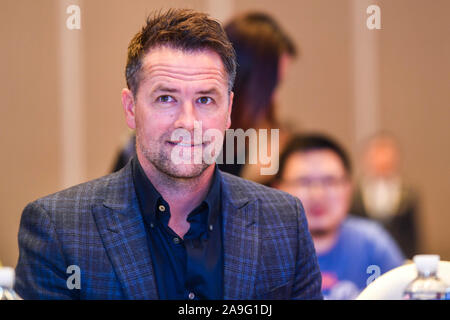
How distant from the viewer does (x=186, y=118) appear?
4.36 feet

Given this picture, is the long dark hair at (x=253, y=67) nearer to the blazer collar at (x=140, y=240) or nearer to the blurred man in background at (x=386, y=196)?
the blazer collar at (x=140, y=240)

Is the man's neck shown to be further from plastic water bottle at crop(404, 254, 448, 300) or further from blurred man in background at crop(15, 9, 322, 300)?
plastic water bottle at crop(404, 254, 448, 300)

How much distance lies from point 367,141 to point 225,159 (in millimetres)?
2195

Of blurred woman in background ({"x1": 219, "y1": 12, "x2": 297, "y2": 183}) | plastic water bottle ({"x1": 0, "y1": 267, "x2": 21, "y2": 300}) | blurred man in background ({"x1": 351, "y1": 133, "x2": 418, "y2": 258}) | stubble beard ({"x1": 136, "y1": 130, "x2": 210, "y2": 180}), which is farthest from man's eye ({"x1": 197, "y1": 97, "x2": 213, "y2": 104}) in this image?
blurred man in background ({"x1": 351, "y1": 133, "x2": 418, "y2": 258})

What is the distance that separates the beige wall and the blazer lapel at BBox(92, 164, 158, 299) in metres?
1.95

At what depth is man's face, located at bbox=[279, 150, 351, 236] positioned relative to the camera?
2.46 meters

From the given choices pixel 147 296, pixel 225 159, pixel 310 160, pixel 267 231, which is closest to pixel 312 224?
pixel 310 160

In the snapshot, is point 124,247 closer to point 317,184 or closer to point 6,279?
point 6,279

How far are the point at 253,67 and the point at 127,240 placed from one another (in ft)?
3.25

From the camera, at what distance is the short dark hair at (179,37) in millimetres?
1371

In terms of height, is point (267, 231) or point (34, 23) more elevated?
point (34, 23)

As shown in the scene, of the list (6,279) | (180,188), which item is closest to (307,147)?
(180,188)
